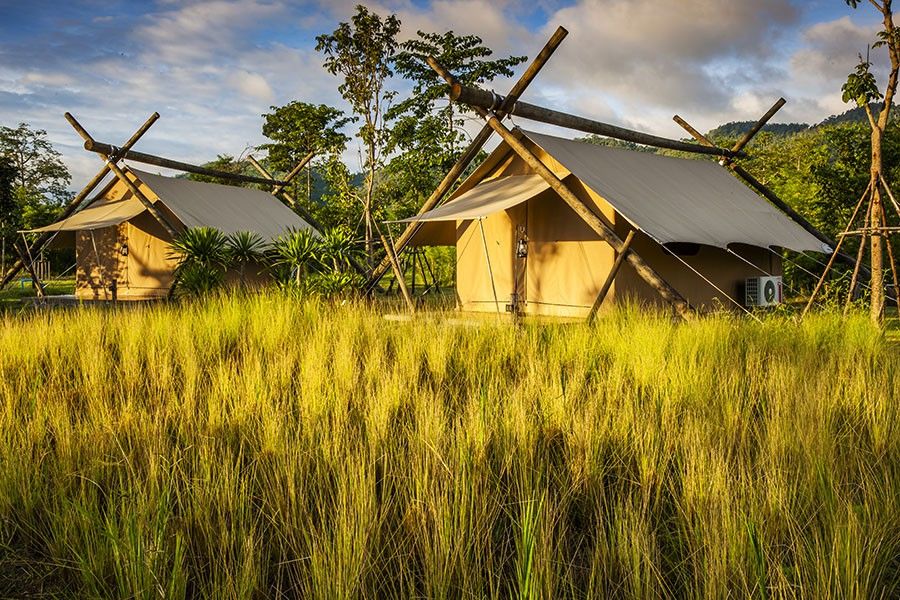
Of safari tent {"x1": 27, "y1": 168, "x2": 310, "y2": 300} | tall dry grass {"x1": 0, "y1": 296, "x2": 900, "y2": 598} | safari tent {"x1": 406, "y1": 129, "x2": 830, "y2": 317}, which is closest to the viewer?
tall dry grass {"x1": 0, "y1": 296, "x2": 900, "y2": 598}

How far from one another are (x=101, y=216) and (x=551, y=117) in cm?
1154

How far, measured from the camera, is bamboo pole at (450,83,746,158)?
310 inches

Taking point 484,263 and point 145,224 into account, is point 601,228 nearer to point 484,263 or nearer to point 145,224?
point 484,263

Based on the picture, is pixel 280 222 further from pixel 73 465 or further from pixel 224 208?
pixel 73 465

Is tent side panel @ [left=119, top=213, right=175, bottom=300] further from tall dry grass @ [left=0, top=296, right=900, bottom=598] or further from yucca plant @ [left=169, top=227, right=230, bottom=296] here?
tall dry grass @ [left=0, top=296, right=900, bottom=598]

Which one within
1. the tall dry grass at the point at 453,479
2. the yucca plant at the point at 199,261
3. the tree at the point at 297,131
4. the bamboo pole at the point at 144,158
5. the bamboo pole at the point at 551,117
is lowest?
the tall dry grass at the point at 453,479

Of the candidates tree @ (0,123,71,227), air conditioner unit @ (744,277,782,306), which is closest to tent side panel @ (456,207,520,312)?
air conditioner unit @ (744,277,782,306)

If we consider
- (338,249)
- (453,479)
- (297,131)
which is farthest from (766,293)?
(297,131)

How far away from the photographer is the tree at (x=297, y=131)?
24344 millimetres

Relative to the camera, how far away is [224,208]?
1583 cm

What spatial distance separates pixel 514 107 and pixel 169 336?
5.27 m

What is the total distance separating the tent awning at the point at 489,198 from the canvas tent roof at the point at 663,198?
0.05 feet

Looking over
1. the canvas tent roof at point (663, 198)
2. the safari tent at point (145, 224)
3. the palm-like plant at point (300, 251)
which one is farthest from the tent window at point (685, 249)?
the safari tent at point (145, 224)

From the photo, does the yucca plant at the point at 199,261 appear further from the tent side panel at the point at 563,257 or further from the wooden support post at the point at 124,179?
the tent side panel at the point at 563,257
